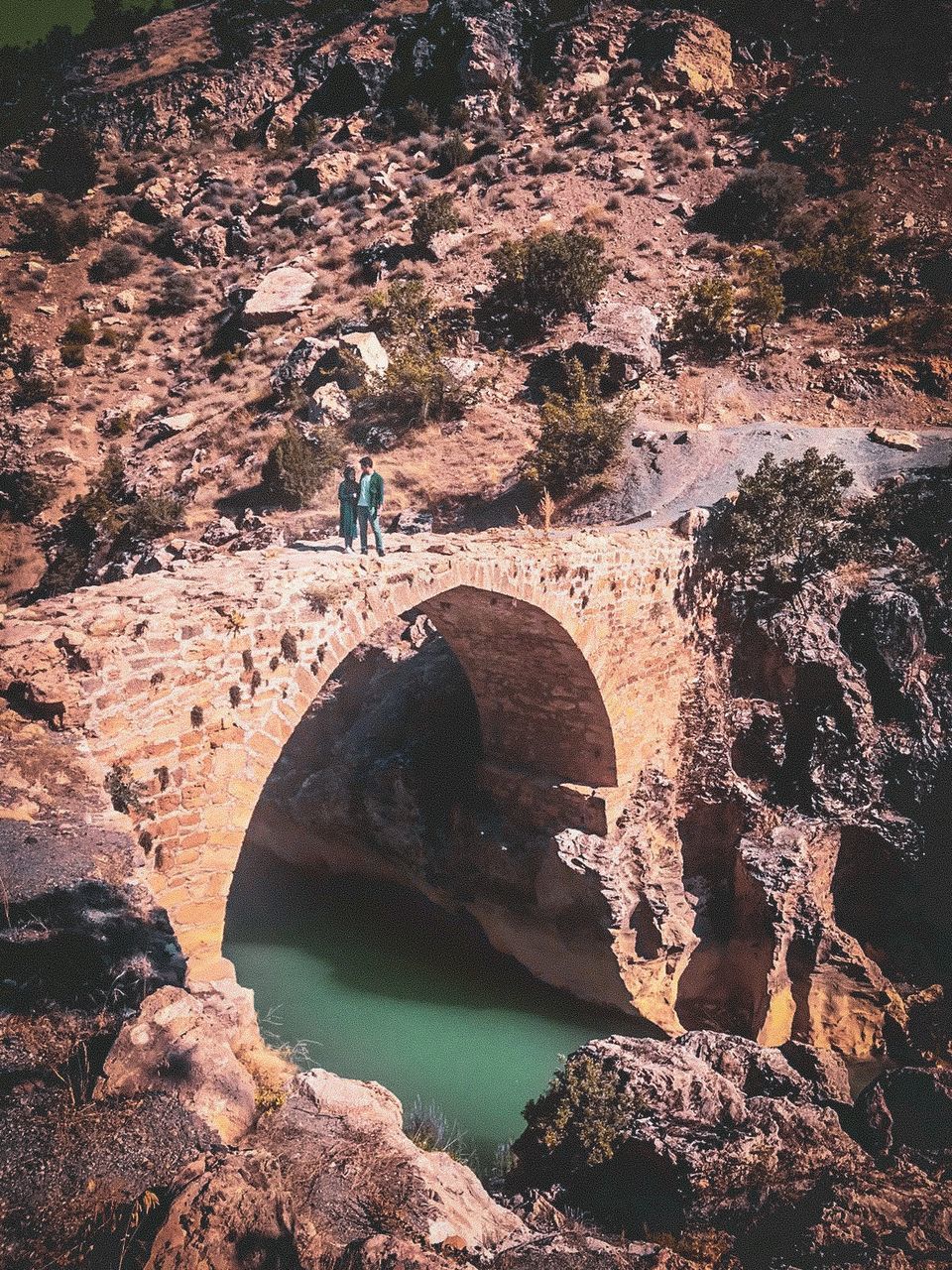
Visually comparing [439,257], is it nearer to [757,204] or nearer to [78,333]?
[757,204]

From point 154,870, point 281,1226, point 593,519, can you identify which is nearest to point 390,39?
point 593,519

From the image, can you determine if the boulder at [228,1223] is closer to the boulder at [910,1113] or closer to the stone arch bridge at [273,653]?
the stone arch bridge at [273,653]

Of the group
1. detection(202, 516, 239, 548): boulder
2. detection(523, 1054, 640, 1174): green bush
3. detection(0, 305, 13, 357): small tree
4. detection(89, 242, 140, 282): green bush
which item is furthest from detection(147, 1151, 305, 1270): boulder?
detection(89, 242, 140, 282): green bush

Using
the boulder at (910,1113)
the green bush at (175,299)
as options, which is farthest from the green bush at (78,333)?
the boulder at (910,1113)

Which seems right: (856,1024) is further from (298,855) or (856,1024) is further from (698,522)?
(298,855)

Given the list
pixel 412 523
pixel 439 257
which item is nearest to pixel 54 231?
pixel 439 257

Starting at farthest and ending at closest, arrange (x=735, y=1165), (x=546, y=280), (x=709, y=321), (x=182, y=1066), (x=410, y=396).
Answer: (x=546, y=280) < (x=709, y=321) < (x=410, y=396) < (x=735, y=1165) < (x=182, y=1066)
